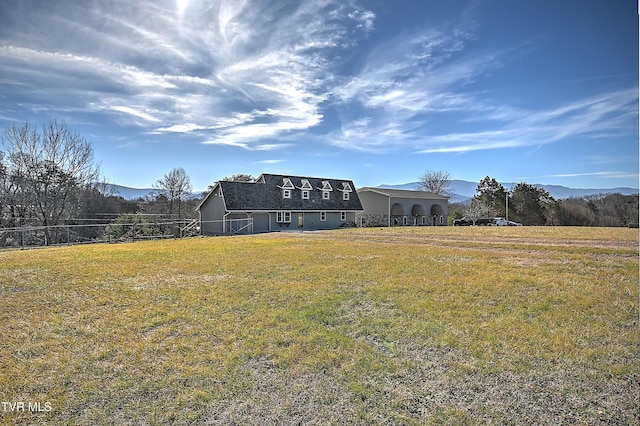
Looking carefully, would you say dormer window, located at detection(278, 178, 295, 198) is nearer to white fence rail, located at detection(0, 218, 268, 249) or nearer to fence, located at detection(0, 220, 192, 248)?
white fence rail, located at detection(0, 218, 268, 249)

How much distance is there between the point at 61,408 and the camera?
321cm

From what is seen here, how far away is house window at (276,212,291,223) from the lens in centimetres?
3195

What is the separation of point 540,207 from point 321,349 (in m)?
52.2

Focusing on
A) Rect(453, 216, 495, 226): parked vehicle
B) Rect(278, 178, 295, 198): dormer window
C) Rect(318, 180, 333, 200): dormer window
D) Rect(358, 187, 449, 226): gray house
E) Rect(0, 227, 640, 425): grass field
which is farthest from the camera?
Rect(453, 216, 495, 226): parked vehicle

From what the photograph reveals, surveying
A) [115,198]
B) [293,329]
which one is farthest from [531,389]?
[115,198]

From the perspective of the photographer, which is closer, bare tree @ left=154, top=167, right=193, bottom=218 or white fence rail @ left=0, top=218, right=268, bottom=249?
white fence rail @ left=0, top=218, right=268, bottom=249

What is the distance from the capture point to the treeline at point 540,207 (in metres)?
39.3

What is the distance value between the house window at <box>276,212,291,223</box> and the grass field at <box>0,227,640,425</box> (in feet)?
77.6

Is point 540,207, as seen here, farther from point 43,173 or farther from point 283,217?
point 43,173

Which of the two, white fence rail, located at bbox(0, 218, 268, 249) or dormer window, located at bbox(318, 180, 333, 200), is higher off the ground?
dormer window, located at bbox(318, 180, 333, 200)

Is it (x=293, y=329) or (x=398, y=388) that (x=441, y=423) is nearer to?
(x=398, y=388)

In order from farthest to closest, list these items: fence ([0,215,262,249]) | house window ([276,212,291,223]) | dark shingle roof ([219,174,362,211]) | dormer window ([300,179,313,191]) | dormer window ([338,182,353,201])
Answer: dormer window ([338,182,353,201]) < dormer window ([300,179,313,191]) < house window ([276,212,291,223]) < dark shingle roof ([219,174,362,211]) < fence ([0,215,262,249])

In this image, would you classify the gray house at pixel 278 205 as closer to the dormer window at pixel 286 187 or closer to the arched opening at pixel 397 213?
the dormer window at pixel 286 187

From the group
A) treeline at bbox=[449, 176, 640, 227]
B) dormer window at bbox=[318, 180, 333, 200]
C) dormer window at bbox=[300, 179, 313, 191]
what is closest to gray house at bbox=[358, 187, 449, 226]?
treeline at bbox=[449, 176, 640, 227]
